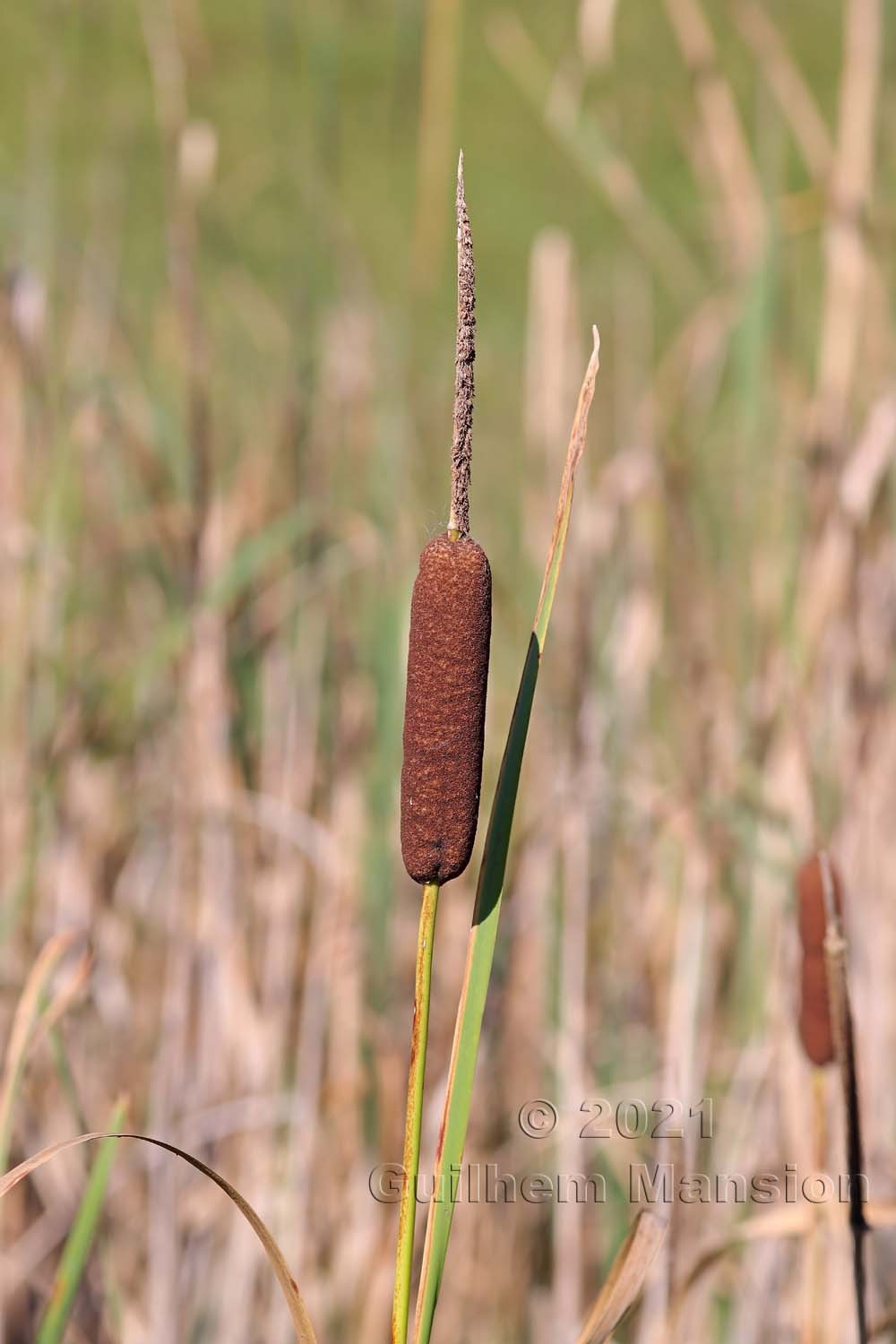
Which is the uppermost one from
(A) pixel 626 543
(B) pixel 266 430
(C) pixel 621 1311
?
Result: (B) pixel 266 430

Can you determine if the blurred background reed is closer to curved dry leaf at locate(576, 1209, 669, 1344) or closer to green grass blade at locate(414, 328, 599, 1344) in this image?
curved dry leaf at locate(576, 1209, 669, 1344)

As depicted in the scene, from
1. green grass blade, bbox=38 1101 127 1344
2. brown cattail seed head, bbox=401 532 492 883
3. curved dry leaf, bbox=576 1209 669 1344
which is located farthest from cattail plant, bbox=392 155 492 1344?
green grass blade, bbox=38 1101 127 1344

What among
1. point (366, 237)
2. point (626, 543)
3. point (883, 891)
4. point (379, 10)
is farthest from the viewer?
point (379, 10)

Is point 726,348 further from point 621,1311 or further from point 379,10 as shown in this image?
point 379,10

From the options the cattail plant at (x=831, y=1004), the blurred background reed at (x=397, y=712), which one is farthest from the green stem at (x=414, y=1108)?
the blurred background reed at (x=397, y=712)

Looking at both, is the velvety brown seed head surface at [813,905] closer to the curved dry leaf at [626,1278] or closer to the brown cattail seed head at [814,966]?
the brown cattail seed head at [814,966]

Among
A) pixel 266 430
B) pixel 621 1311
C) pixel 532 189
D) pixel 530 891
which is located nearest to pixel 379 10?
pixel 532 189

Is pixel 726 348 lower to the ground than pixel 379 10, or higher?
lower
